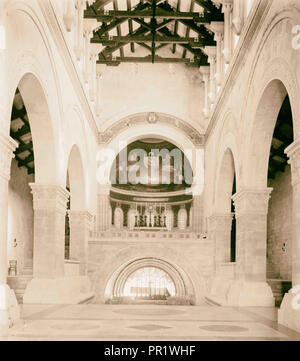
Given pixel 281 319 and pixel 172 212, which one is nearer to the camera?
pixel 281 319

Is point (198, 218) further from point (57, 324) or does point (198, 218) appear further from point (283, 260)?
point (57, 324)

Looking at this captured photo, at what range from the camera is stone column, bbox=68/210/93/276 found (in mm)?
18547

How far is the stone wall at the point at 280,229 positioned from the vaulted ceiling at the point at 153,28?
573cm

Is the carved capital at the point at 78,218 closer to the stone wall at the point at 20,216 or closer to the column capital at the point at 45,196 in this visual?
the stone wall at the point at 20,216

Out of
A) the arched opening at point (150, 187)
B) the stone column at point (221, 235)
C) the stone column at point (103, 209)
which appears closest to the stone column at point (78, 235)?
the stone column at point (103, 209)

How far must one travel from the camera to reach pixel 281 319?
895cm

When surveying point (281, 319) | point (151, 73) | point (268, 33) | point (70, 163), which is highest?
point (151, 73)

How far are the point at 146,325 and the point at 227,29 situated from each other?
1110 cm

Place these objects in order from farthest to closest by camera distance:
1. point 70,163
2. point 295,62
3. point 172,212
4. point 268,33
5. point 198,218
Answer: point 172,212 → point 198,218 → point 70,163 → point 268,33 → point 295,62

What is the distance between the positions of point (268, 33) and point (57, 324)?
709cm

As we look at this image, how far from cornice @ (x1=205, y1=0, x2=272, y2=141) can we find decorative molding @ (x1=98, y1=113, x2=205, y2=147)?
4.12 meters

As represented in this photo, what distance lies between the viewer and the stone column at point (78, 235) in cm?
1855

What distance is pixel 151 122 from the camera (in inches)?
932
